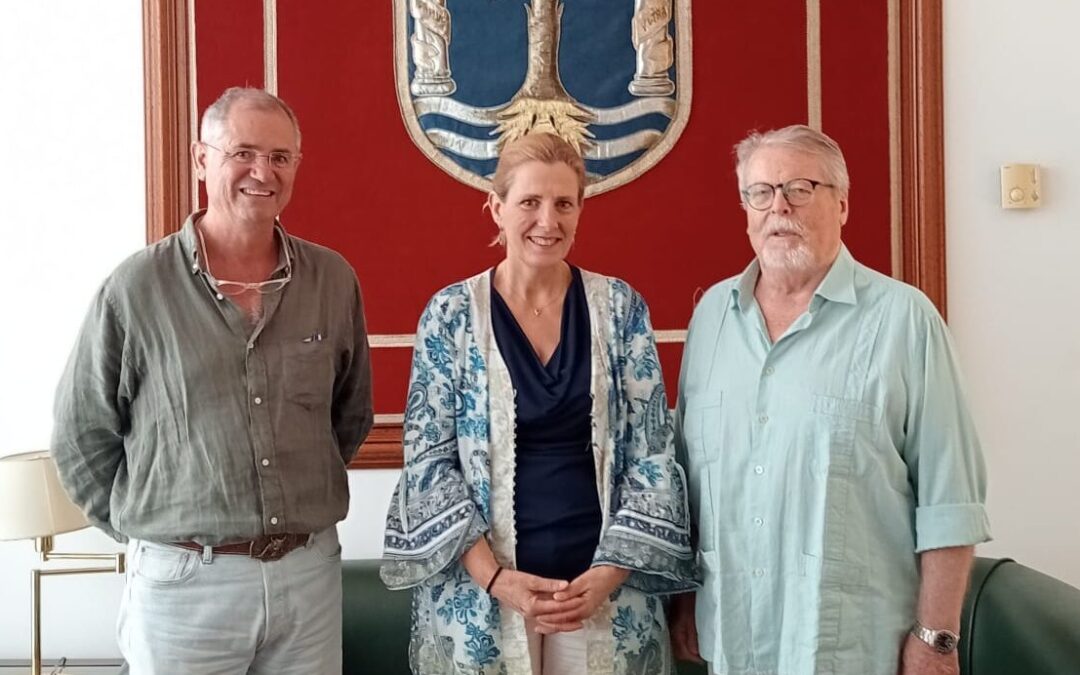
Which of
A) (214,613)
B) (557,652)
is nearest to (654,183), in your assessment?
(557,652)

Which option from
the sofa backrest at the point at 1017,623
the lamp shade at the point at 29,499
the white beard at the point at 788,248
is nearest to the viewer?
the white beard at the point at 788,248

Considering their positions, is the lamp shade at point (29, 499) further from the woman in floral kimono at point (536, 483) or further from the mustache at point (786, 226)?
the mustache at point (786, 226)

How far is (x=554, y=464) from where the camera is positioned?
1641 mm

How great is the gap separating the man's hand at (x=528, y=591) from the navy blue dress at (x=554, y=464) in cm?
4

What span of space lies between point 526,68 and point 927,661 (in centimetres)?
195

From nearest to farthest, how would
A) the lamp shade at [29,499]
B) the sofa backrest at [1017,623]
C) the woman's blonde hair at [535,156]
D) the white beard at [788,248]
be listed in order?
the white beard at [788,248]
the woman's blonde hair at [535,156]
the sofa backrest at [1017,623]
the lamp shade at [29,499]

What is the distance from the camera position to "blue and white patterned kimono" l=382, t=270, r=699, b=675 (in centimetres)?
161

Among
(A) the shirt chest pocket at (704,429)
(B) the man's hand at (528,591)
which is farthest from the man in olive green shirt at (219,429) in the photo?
(A) the shirt chest pocket at (704,429)

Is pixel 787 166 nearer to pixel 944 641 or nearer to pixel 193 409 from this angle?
pixel 944 641

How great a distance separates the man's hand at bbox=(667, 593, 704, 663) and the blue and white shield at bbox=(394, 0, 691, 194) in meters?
1.42

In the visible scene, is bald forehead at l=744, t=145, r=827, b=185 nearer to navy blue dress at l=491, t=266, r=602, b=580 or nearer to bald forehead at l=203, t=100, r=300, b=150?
navy blue dress at l=491, t=266, r=602, b=580

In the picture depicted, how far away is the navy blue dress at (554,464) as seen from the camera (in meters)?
1.62

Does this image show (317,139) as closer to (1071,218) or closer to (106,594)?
(106,594)

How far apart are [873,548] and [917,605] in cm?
14
